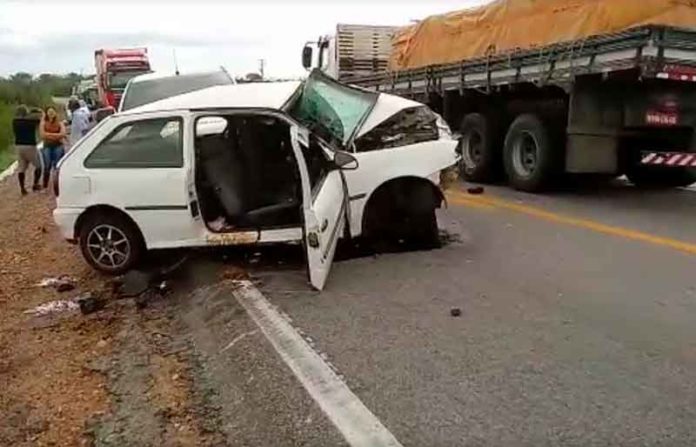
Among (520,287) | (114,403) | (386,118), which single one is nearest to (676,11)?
(386,118)

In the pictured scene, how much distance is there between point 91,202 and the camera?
24.7 feet

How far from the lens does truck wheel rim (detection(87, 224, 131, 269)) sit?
764 centimetres

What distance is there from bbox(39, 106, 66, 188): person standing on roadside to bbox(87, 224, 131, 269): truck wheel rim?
952 cm

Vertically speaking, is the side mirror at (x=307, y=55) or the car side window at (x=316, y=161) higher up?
the side mirror at (x=307, y=55)

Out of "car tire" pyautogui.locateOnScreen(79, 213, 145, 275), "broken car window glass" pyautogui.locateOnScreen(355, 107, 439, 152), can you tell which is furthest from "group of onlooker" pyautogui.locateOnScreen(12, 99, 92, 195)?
"broken car window glass" pyautogui.locateOnScreen(355, 107, 439, 152)

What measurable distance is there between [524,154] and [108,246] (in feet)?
23.4

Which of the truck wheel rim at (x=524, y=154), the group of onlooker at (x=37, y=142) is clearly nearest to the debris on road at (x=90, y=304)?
the truck wheel rim at (x=524, y=154)

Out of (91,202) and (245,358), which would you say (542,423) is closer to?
(245,358)

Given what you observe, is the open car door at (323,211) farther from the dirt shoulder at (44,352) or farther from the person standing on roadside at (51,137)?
the person standing on roadside at (51,137)

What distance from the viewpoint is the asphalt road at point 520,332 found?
4027mm

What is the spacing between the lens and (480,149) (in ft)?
46.3

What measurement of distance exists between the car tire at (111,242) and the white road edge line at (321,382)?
64.9 inches

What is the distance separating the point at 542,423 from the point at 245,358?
194 cm

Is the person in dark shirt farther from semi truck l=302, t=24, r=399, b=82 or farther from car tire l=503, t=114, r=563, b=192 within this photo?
car tire l=503, t=114, r=563, b=192
